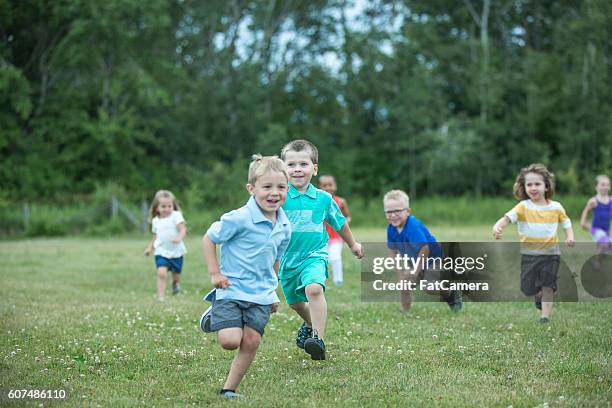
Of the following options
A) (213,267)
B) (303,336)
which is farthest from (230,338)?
(303,336)

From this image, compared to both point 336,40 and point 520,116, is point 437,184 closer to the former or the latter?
point 520,116

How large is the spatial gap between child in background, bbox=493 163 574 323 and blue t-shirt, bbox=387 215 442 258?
3.65ft

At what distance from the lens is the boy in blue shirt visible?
378 inches

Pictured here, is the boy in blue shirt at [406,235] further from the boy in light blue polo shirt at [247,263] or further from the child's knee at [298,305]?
the boy in light blue polo shirt at [247,263]

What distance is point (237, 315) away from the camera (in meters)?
5.77

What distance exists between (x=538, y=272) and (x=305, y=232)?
12.1 ft

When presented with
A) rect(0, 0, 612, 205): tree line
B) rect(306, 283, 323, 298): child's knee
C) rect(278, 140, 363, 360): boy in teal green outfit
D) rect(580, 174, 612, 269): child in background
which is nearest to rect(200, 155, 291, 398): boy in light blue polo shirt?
rect(306, 283, 323, 298): child's knee

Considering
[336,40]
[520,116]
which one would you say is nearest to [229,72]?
[336,40]

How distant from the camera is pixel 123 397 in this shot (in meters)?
5.71

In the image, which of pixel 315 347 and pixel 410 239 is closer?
pixel 315 347

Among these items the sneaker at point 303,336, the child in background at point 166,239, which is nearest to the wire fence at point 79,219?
the child in background at point 166,239

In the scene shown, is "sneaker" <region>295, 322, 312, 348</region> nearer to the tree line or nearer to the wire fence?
the wire fence

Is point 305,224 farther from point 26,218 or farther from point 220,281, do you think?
point 26,218

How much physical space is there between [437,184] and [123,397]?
37666mm
